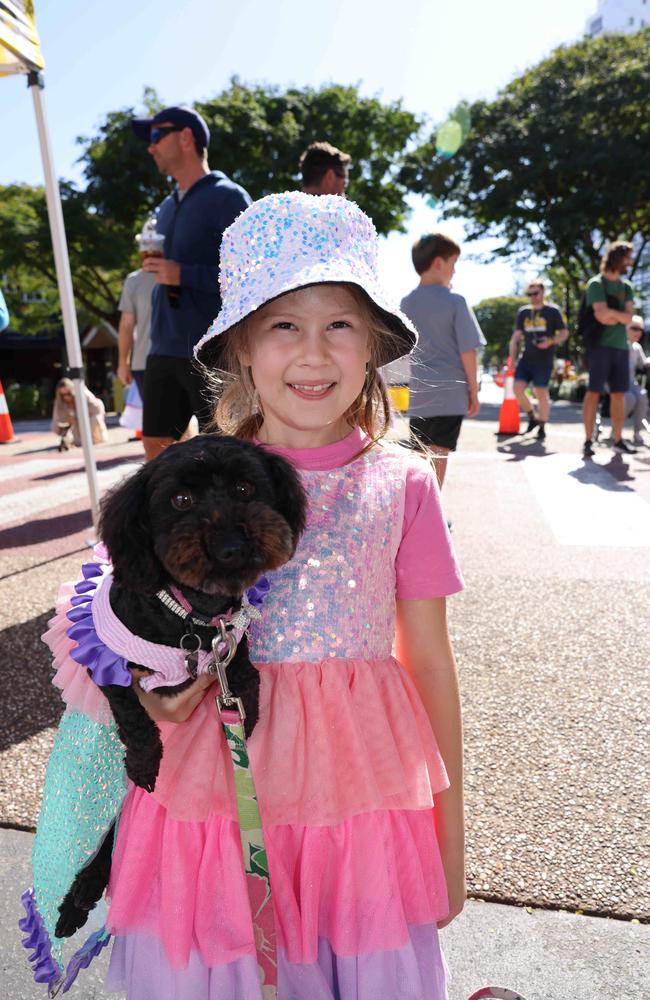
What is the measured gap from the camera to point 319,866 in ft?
4.39

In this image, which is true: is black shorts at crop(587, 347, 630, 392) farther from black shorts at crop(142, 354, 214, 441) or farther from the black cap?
black shorts at crop(142, 354, 214, 441)

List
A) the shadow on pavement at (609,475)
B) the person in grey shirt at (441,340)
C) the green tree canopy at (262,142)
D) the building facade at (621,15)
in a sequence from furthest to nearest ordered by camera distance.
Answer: the building facade at (621,15) → the green tree canopy at (262,142) → the shadow on pavement at (609,475) → the person in grey shirt at (441,340)

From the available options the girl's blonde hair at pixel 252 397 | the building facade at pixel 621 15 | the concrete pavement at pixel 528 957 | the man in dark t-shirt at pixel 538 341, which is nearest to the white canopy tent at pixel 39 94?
the girl's blonde hair at pixel 252 397

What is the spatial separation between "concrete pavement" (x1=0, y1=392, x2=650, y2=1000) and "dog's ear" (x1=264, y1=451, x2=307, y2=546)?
125 centimetres

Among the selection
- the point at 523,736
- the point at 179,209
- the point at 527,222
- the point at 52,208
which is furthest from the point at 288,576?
the point at 527,222

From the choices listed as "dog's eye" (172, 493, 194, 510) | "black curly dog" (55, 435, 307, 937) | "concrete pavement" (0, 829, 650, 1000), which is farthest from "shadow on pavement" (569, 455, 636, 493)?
"dog's eye" (172, 493, 194, 510)

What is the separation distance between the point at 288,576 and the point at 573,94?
31.1 meters

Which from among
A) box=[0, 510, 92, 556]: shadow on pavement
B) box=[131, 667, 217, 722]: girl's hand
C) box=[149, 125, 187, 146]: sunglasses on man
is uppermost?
box=[149, 125, 187, 146]: sunglasses on man

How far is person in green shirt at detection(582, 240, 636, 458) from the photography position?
818 centimetres

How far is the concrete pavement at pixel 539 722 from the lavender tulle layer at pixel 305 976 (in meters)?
0.49

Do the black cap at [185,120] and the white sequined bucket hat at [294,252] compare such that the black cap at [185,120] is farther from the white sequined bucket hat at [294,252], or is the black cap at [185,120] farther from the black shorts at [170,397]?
the white sequined bucket hat at [294,252]

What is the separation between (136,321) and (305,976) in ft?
21.9

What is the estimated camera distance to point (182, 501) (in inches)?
50.7

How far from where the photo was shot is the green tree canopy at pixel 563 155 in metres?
26.1
